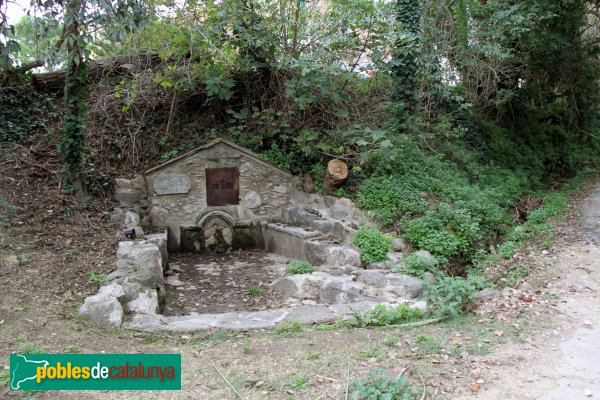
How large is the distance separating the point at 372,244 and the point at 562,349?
9.67 feet

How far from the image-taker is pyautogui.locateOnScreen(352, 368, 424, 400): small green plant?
113 inches

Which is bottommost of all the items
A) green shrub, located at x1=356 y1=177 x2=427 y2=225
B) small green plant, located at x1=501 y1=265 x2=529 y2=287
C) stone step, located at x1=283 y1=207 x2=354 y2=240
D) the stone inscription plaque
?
small green plant, located at x1=501 y1=265 x2=529 y2=287

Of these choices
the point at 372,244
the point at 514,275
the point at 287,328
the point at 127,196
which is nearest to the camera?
the point at 287,328

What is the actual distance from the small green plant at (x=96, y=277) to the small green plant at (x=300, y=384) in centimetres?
280

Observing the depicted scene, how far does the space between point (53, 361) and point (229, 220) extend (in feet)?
15.8

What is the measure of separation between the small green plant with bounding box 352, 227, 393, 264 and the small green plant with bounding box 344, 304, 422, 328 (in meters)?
1.81

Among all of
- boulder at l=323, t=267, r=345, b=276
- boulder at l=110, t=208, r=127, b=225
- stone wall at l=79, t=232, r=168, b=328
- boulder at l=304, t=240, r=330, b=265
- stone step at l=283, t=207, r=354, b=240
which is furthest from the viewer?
stone step at l=283, t=207, r=354, b=240

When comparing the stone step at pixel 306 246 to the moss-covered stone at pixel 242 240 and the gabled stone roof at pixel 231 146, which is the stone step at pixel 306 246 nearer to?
the moss-covered stone at pixel 242 240

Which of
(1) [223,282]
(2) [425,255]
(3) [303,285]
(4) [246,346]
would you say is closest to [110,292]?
(4) [246,346]

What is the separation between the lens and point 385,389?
2.93 meters

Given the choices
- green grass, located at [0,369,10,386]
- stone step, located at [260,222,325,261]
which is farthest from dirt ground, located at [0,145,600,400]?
stone step, located at [260,222,325,261]

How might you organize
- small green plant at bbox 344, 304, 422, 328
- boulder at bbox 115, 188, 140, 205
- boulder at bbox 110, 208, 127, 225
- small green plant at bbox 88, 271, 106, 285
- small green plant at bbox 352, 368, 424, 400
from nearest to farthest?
small green plant at bbox 352, 368, 424, 400 → small green plant at bbox 344, 304, 422, 328 → small green plant at bbox 88, 271, 106, 285 → boulder at bbox 110, 208, 127, 225 → boulder at bbox 115, 188, 140, 205

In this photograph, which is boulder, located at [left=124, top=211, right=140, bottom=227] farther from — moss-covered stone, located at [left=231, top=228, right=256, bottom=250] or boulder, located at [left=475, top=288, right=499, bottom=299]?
boulder, located at [left=475, top=288, right=499, bottom=299]

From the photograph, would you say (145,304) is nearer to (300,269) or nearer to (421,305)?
(300,269)
